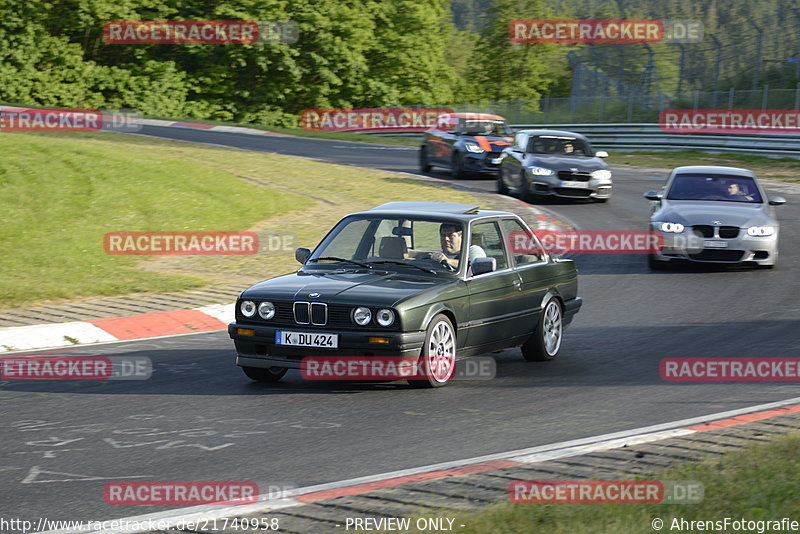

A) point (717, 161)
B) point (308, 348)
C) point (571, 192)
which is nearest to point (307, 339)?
point (308, 348)

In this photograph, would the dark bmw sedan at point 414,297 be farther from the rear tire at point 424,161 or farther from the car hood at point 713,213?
the rear tire at point 424,161

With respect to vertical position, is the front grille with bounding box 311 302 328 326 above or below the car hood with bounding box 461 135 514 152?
below

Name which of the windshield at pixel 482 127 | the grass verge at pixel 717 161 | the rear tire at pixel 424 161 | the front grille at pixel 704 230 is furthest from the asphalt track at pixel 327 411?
the grass verge at pixel 717 161

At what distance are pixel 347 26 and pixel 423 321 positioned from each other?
2083 inches

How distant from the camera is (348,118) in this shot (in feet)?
195

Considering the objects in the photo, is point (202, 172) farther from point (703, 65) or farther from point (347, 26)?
point (347, 26)

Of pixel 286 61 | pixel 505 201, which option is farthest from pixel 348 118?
pixel 505 201

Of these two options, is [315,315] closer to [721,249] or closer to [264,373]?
Answer: [264,373]

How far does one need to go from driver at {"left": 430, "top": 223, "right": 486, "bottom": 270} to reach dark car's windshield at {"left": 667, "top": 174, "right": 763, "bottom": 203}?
26.7 feet

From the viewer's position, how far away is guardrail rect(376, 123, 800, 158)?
1321 inches

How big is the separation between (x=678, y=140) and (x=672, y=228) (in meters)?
23.6

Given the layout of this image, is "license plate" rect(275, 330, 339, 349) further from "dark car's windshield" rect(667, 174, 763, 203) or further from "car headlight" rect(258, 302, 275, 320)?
"dark car's windshield" rect(667, 174, 763, 203)

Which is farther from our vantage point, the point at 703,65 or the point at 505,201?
the point at 703,65

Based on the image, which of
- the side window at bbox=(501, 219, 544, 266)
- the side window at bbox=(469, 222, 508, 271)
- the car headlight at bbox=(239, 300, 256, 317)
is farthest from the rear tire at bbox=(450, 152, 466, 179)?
the car headlight at bbox=(239, 300, 256, 317)
